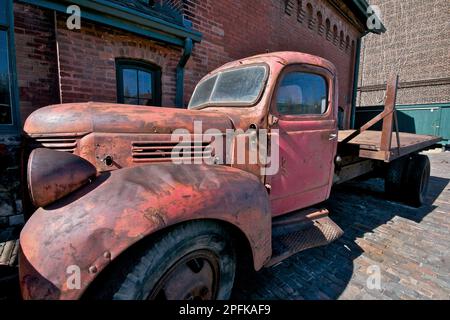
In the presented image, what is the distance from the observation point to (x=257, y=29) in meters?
6.39

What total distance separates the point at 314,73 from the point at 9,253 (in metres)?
3.45

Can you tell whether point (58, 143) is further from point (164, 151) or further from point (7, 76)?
point (7, 76)

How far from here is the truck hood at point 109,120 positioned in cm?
178

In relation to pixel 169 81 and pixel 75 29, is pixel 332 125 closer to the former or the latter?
pixel 169 81

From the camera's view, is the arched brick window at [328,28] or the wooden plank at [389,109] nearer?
the wooden plank at [389,109]

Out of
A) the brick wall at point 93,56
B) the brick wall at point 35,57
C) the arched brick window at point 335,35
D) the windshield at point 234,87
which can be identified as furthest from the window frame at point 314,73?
the arched brick window at point 335,35

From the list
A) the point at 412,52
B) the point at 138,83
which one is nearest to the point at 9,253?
the point at 138,83

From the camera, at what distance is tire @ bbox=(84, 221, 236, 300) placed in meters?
1.35

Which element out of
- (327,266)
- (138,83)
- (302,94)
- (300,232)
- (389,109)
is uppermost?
(138,83)

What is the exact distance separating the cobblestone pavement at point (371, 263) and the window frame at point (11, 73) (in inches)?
142

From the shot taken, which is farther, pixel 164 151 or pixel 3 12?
pixel 3 12

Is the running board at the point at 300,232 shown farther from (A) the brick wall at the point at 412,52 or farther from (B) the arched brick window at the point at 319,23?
(A) the brick wall at the point at 412,52

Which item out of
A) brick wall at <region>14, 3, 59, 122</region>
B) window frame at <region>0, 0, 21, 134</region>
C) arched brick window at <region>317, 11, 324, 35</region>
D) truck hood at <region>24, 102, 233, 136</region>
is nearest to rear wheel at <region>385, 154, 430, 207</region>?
truck hood at <region>24, 102, 233, 136</region>

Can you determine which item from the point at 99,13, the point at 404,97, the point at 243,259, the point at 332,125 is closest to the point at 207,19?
the point at 99,13
